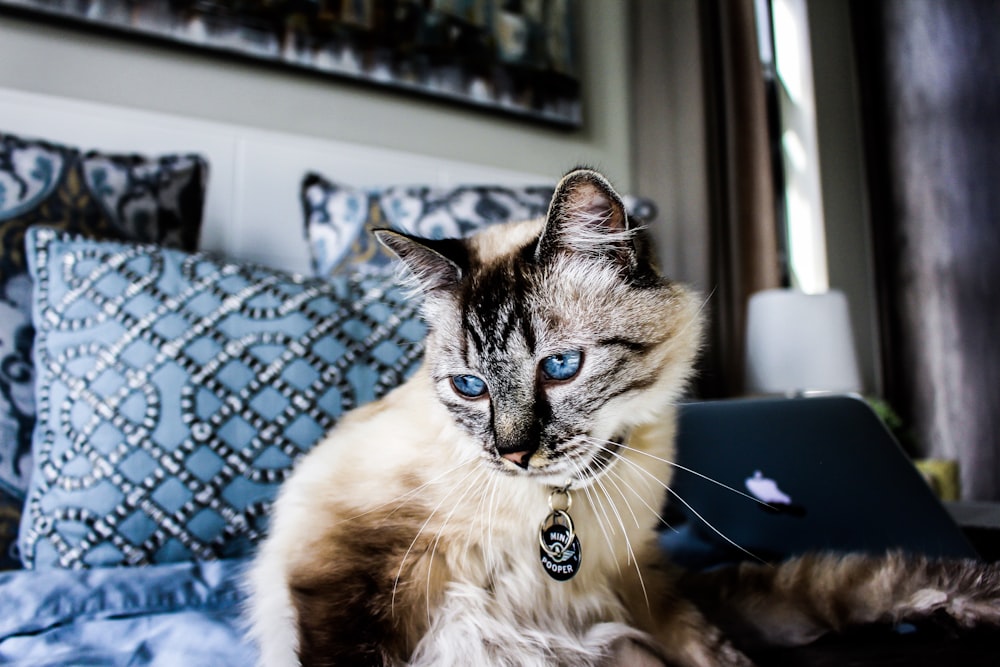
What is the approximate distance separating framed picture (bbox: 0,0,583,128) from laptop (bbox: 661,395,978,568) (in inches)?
62.7

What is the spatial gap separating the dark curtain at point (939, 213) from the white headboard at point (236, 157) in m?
2.20

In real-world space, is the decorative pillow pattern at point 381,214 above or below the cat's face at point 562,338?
Answer: above

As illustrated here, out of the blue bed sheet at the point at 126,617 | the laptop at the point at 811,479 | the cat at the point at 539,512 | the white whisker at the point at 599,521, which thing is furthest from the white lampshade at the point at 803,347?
the blue bed sheet at the point at 126,617

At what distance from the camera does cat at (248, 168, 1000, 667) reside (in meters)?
0.70

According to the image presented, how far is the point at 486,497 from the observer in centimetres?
78

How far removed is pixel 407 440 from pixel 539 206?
1.05m

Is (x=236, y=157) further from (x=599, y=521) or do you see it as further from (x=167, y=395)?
(x=599, y=521)

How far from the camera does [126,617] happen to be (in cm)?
90

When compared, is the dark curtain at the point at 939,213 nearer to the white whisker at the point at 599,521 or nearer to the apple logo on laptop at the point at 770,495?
the apple logo on laptop at the point at 770,495

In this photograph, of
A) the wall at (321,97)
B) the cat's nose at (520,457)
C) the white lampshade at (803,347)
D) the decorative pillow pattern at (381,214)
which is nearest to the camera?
the cat's nose at (520,457)

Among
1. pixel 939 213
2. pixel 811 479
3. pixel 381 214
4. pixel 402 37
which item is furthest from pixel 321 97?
pixel 939 213

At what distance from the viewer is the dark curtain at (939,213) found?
7.82 ft

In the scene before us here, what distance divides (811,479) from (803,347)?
1.22m

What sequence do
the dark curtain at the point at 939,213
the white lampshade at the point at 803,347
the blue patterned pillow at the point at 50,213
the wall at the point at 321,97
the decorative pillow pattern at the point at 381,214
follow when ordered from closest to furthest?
the blue patterned pillow at the point at 50,213
the decorative pillow pattern at the point at 381,214
the wall at the point at 321,97
the white lampshade at the point at 803,347
the dark curtain at the point at 939,213
